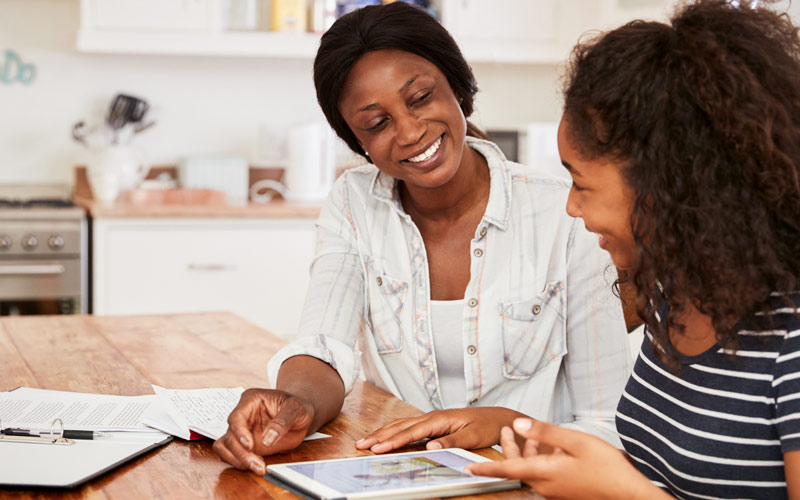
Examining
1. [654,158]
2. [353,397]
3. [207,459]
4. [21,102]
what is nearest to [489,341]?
[353,397]

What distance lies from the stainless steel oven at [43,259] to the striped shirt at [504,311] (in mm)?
1825

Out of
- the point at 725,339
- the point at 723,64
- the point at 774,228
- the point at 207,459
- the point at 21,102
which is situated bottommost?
the point at 207,459

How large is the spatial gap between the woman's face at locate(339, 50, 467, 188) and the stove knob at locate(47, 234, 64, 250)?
191 centimetres

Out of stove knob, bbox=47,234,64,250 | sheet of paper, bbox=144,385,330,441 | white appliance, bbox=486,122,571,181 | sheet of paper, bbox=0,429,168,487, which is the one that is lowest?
sheet of paper, bbox=0,429,168,487

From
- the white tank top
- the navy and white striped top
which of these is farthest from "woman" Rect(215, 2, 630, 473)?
the navy and white striped top

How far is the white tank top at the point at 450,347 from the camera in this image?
5.29 ft

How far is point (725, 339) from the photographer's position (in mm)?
960

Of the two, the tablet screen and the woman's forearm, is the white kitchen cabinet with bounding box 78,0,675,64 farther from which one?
the tablet screen

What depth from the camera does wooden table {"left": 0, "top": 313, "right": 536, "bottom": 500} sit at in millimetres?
1036

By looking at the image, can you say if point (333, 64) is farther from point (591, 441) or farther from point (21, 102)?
point (21, 102)

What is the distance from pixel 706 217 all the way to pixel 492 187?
30.0 inches

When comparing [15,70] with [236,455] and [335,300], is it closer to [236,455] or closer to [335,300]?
[335,300]

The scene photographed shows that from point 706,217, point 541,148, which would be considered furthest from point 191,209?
point 706,217

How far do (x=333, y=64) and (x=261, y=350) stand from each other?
57 centimetres
